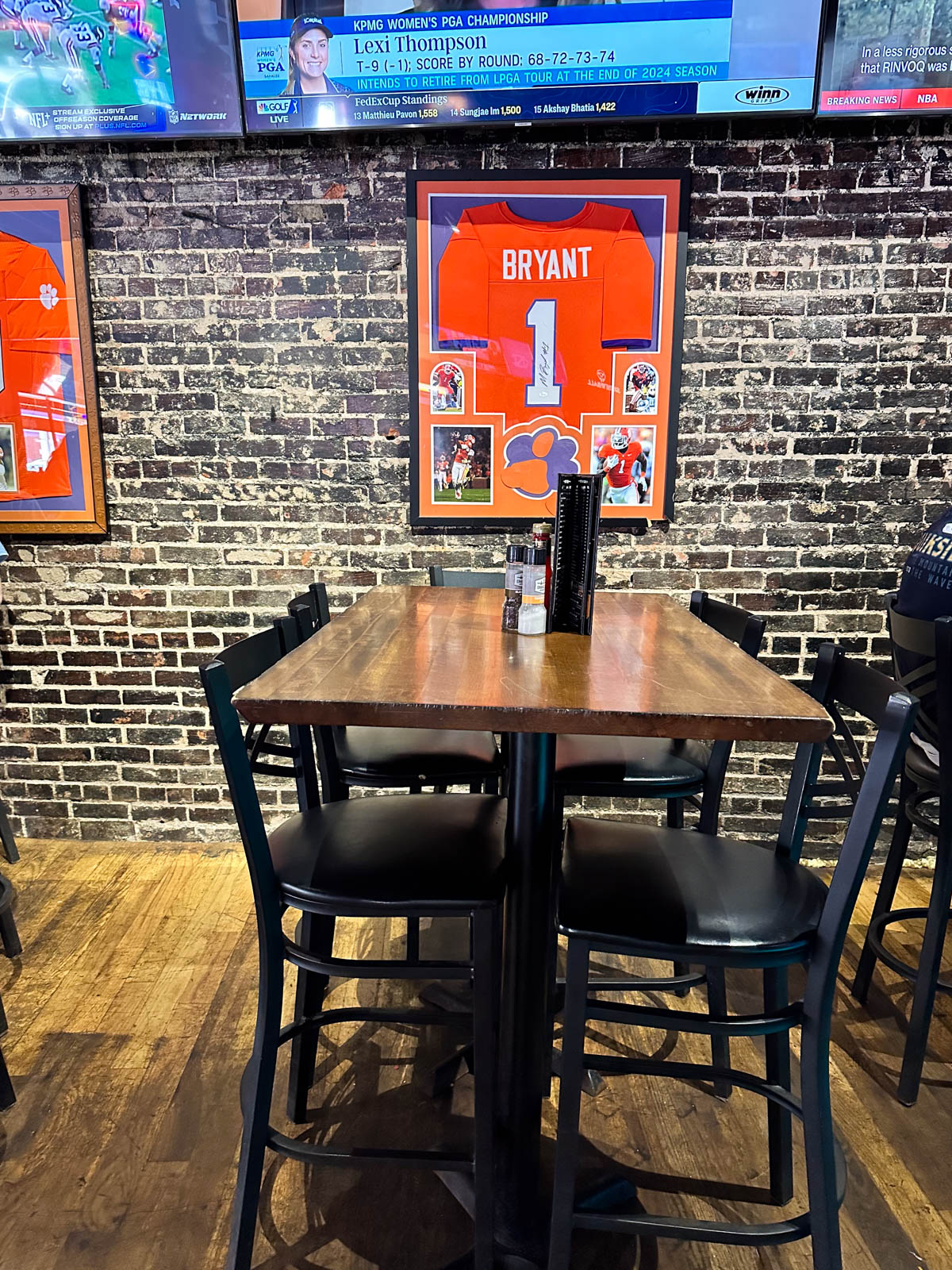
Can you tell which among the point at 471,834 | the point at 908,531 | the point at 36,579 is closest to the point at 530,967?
the point at 471,834

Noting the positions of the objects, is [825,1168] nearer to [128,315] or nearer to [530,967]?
[530,967]

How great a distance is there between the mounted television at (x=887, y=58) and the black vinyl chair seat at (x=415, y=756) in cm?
227

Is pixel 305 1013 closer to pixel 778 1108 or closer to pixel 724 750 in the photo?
pixel 778 1108

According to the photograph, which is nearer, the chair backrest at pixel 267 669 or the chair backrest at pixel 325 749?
the chair backrest at pixel 267 669

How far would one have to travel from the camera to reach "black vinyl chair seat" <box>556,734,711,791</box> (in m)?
1.86

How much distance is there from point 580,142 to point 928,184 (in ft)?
3.74

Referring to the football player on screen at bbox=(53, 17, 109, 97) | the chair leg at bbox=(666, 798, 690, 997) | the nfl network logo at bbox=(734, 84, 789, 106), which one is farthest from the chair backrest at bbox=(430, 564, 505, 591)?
the football player on screen at bbox=(53, 17, 109, 97)

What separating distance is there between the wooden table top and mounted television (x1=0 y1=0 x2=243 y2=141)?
195 centimetres

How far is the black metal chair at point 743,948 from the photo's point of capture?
1144mm

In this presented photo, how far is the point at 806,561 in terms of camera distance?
283 centimetres

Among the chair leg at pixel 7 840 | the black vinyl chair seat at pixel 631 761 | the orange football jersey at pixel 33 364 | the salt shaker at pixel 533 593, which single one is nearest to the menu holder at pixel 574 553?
the salt shaker at pixel 533 593

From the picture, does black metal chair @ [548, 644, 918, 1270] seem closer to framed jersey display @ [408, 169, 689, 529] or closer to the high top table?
the high top table

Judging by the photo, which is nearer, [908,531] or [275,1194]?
[275,1194]

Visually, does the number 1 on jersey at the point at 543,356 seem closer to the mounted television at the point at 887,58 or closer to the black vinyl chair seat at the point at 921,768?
the mounted television at the point at 887,58
